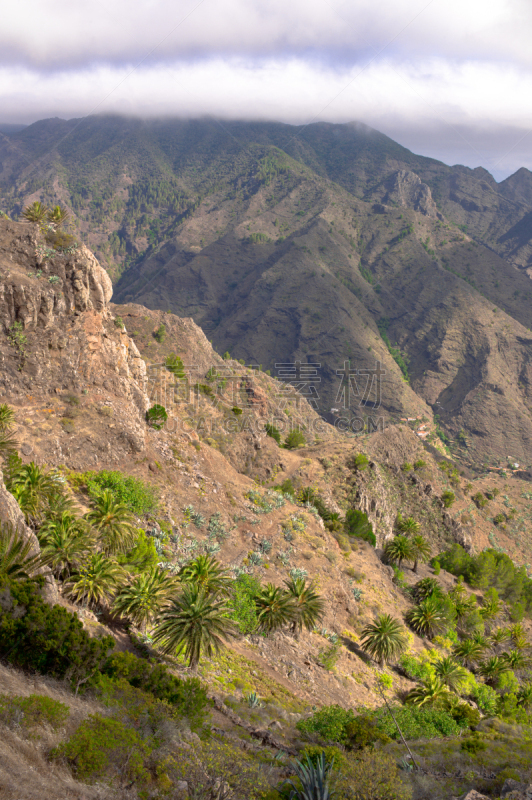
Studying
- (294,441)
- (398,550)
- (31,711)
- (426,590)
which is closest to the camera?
(31,711)

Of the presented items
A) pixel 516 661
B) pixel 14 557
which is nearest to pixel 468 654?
pixel 516 661

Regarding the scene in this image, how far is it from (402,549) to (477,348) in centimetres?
15484

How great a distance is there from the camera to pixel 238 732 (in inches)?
827

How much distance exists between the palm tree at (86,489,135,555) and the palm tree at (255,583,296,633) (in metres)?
10.9

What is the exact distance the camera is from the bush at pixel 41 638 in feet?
55.5

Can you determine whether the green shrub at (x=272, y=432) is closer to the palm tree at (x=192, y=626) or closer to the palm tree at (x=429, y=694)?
the palm tree at (x=429, y=694)

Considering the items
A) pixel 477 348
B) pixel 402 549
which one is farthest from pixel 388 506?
pixel 477 348

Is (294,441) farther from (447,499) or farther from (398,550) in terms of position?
(447,499)

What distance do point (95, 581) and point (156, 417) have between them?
23397mm

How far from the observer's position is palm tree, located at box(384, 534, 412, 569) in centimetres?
5909

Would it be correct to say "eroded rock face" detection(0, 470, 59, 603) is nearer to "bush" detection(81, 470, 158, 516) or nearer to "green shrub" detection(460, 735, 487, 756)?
"bush" detection(81, 470, 158, 516)

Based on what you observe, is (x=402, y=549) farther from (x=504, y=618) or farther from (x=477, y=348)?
(x=477, y=348)

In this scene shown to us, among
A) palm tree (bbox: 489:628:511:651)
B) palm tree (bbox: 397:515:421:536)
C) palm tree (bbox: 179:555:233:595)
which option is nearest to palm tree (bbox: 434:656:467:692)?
palm tree (bbox: 489:628:511:651)

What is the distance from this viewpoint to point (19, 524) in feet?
70.8
